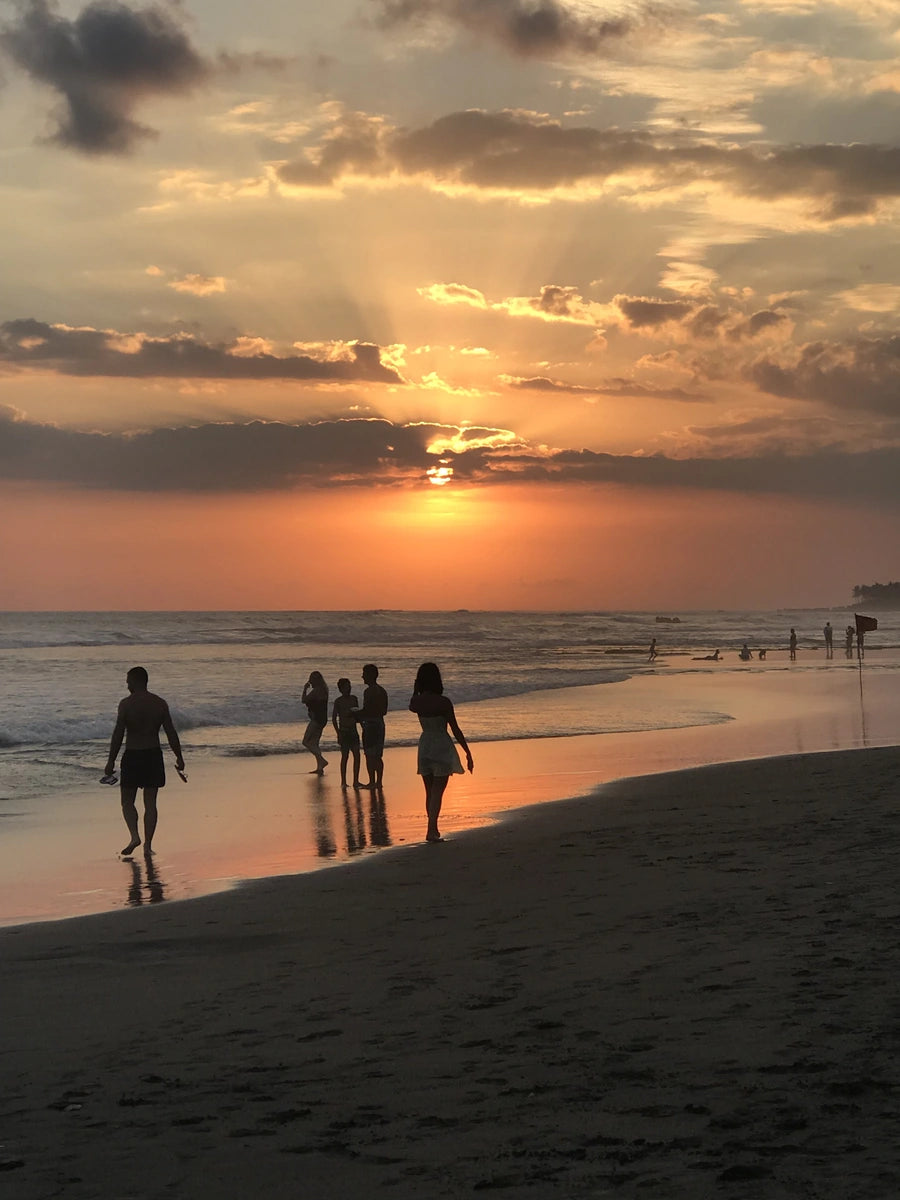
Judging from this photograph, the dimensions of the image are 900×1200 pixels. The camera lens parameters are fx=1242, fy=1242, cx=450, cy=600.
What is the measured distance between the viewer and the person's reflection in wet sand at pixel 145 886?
1016cm

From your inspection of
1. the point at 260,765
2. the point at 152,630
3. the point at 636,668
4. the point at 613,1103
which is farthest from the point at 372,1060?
the point at 152,630

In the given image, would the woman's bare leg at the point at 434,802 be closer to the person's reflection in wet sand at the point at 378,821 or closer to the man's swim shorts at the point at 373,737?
the person's reflection in wet sand at the point at 378,821

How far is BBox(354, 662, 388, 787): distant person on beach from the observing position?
17.0 m

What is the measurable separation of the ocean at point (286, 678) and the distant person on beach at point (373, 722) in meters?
4.64

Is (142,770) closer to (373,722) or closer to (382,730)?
(373,722)

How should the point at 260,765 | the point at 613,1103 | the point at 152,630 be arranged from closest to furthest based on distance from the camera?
the point at 613,1103, the point at 260,765, the point at 152,630

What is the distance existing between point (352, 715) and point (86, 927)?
8920 millimetres

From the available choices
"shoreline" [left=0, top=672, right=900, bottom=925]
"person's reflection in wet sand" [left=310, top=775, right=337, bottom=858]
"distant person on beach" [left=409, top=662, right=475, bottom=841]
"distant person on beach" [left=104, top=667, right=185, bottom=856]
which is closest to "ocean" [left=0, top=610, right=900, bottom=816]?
Result: "shoreline" [left=0, top=672, right=900, bottom=925]

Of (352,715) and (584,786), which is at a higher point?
(352,715)

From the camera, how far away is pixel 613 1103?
4578 mm

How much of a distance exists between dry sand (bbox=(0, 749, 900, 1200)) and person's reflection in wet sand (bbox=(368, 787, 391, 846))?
3.02m

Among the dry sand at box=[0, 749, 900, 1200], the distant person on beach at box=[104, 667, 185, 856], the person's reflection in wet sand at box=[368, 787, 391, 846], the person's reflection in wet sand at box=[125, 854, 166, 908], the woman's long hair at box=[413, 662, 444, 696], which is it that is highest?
the woman's long hair at box=[413, 662, 444, 696]

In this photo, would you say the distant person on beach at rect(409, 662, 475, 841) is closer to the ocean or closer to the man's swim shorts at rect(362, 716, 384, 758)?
the man's swim shorts at rect(362, 716, 384, 758)

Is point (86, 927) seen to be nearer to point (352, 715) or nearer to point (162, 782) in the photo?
point (162, 782)
